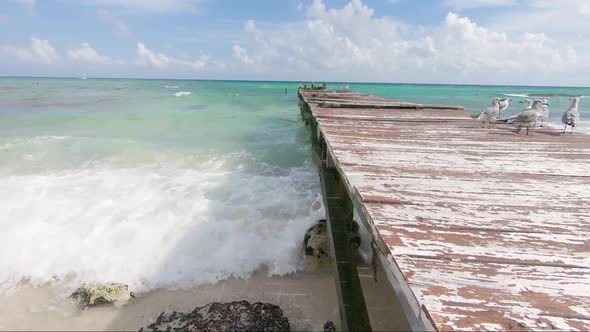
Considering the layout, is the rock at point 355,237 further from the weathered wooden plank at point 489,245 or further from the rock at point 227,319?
the weathered wooden plank at point 489,245

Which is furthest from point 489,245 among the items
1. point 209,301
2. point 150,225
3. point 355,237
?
point 150,225

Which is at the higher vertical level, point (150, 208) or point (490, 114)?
point (490, 114)

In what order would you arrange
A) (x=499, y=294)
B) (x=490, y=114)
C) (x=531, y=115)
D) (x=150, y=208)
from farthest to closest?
(x=150, y=208) < (x=490, y=114) < (x=531, y=115) < (x=499, y=294)

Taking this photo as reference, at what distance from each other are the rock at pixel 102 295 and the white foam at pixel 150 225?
257 millimetres

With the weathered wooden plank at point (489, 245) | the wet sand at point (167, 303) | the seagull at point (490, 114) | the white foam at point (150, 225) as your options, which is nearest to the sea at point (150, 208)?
the white foam at point (150, 225)

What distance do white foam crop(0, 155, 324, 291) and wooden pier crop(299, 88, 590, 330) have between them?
6.52ft

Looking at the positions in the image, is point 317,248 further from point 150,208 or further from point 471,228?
point 150,208

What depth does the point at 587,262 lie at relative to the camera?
1.56 meters

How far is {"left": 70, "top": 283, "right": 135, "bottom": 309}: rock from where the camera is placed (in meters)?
3.79

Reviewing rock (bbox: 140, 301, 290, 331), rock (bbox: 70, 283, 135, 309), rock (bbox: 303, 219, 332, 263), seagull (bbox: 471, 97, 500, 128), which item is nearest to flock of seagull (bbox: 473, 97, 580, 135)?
seagull (bbox: 471, 97, 500, 128)

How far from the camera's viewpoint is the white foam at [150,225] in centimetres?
450

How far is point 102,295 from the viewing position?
382 centimetres

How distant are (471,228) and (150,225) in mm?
5379

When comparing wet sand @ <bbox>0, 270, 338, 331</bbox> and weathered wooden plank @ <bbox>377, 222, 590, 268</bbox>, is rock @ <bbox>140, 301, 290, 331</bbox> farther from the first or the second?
weathered wooden plank @ <bbox>377, 222, 590, 268</bbox>
